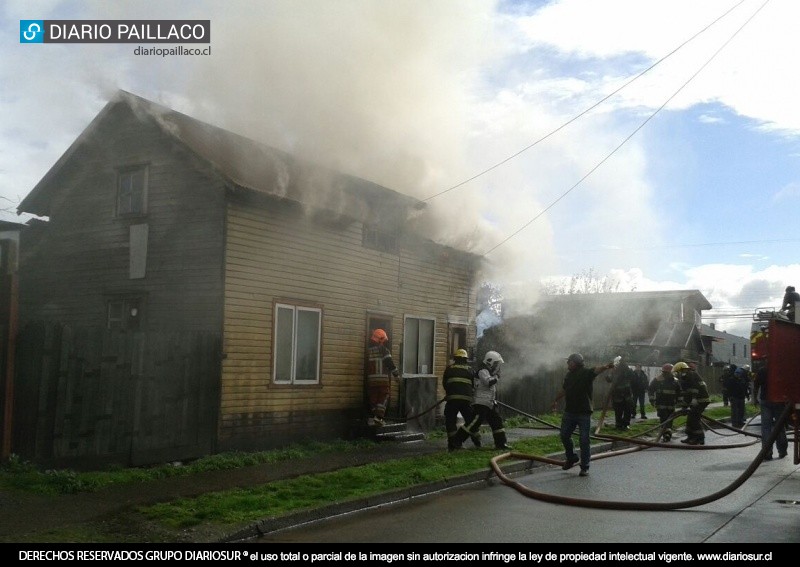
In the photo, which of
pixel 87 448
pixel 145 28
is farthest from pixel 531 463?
pixel 145 28

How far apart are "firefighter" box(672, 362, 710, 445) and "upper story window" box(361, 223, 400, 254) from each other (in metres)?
6.45

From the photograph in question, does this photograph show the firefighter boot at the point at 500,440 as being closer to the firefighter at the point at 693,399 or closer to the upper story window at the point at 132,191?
the firefighter at the point at 693,399

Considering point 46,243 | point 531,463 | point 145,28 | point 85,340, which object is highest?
point 145,28

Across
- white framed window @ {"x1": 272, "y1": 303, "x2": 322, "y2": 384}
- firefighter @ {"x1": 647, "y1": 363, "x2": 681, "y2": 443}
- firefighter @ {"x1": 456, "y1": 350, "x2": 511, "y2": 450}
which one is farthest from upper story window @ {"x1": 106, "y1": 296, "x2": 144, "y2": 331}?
firefighter @ {"x1": 647, "y1": 363, "x2": 681, "y2": 443}

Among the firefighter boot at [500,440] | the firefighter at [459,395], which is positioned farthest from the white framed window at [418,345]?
the firefighter boot at [500,440]

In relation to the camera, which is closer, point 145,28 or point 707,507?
point 707,507

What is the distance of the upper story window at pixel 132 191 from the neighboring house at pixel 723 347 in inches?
1905

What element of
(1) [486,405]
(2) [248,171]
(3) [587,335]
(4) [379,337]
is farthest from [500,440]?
(3) [587,335]

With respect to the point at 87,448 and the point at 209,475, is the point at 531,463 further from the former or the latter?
the point at 87,448

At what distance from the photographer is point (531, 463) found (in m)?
11.9

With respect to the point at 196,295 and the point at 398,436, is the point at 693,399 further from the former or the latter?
the point at 196,295

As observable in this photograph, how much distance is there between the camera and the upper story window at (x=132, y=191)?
45.1 feet

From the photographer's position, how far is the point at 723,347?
2685 inches
